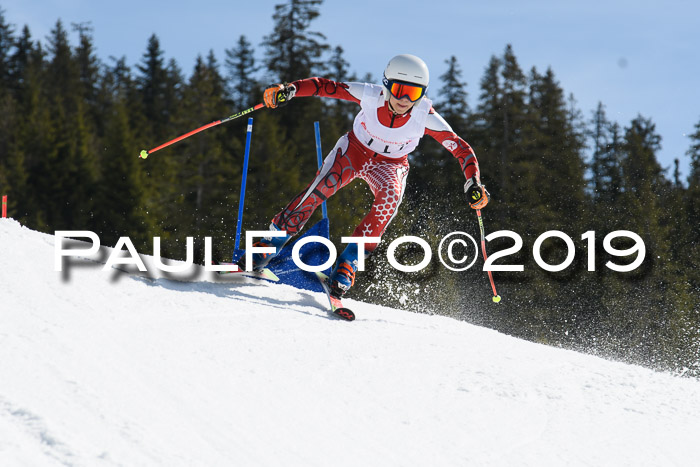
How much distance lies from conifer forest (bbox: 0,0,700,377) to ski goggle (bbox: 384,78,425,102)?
669 inches

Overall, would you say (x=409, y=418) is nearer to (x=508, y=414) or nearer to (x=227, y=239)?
(x=508, y=414)

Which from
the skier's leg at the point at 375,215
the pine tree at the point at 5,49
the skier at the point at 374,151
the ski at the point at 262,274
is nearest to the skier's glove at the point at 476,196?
the skier at the point at 374,151

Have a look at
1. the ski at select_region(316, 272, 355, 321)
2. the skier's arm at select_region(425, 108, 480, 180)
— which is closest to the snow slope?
the ski at select_region(316, 272, 355, 321)

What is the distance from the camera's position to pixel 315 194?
530 cm

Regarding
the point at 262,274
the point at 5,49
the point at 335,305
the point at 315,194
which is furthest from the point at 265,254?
the point at 5,49

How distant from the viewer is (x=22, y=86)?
42469 mm

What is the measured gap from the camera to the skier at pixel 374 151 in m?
Result: 5.03

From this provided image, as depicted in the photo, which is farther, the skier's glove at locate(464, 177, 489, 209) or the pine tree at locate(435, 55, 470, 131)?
the pine tree at locate(435, 55, 470, 131)

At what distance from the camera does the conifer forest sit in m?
26.5

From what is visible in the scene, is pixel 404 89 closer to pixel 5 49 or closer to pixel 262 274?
pixel 262 274

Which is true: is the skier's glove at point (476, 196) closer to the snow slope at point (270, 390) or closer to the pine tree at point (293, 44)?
the snow slope at point (270, 390)

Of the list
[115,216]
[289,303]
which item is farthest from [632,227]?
[289,303]

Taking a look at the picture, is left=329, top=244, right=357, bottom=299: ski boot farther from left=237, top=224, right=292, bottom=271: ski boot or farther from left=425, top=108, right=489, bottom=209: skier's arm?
left=425, top=108, right=489, bottom=209: skier's arm

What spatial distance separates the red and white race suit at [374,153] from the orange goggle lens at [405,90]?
0.15 m
